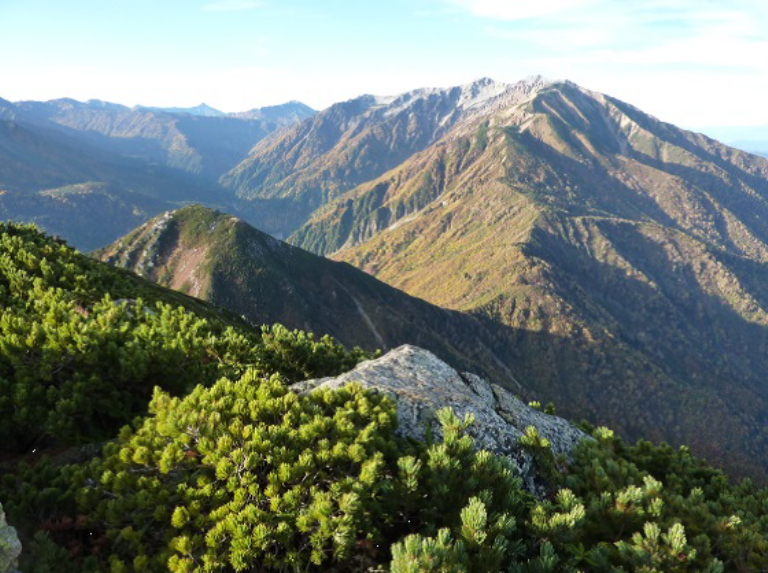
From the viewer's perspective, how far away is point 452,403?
1620 centimetres

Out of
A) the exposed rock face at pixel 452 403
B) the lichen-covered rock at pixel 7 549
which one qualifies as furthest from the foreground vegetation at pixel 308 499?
the exposed rock face at pixel 452 403

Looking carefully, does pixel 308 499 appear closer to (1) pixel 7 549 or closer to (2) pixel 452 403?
(1) pixel 7 549

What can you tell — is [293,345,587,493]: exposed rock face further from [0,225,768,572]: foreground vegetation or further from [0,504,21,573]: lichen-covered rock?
[0,504,21,573]: lichen-covered rock

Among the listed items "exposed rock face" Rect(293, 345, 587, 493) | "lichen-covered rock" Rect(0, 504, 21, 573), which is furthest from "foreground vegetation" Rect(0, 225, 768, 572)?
"exposed rock face" Rect(293, 345, 587, 493)

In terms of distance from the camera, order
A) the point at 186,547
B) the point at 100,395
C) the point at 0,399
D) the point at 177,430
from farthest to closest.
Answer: the point at 100,395, the point at 0,399, the point at 177,430, the point at 186,547

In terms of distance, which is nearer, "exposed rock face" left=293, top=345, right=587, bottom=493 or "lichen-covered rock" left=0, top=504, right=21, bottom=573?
"lichen-covered rock" left=0, top=504, right=21, bottom=573

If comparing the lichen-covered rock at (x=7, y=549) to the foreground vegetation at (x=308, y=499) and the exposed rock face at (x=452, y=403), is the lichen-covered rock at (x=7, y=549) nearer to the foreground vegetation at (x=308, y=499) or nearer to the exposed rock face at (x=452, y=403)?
the foreground vegetation at (x=308, y=499)

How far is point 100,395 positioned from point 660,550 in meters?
20.2

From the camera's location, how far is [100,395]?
1802 cm

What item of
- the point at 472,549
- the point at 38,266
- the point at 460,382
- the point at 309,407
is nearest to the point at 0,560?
the point at 309,407

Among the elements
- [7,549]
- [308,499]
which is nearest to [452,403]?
[308,499]

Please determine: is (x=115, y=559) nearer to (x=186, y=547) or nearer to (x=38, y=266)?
(x=186, y=547)

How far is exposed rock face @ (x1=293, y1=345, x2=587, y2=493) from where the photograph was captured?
14.5m

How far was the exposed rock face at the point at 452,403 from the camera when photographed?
1445 centimetres
